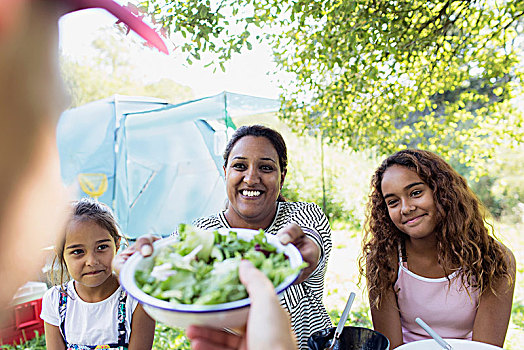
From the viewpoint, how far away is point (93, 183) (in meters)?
6.25

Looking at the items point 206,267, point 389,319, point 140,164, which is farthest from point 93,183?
point 206,267

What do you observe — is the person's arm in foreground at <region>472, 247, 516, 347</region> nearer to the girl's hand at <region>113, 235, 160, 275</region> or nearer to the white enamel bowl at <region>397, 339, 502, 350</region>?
the white enamel bowl at <region>397, 339, 502, 350</region>

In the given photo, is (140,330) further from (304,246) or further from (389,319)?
(389,319)

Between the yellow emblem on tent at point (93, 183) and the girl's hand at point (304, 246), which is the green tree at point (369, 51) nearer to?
the girl's hand at point (304, 246)

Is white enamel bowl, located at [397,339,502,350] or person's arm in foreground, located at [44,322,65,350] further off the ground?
white enamel bowl, located at [397,339,502,350]

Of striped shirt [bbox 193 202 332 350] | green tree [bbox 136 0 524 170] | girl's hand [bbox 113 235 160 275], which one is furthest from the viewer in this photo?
green tree [bbox 136 0 524 170]

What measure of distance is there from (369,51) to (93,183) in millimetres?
4789

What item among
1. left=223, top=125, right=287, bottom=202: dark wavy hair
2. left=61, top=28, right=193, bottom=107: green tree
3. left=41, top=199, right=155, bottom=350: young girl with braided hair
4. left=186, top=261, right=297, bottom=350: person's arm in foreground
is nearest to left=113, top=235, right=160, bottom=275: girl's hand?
left=186, top=261, right=297, bottom=350: person's arm in foreground

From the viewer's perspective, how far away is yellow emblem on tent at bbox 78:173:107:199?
20.2 ft

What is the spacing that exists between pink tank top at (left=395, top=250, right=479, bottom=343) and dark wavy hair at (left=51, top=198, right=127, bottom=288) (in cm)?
139

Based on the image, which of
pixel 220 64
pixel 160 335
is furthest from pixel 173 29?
pixel 160 335

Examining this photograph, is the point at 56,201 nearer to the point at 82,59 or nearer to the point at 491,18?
the point at 491,18

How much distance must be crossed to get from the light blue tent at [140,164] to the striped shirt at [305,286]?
13.5 ft

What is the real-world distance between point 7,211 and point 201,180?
5786 mm
